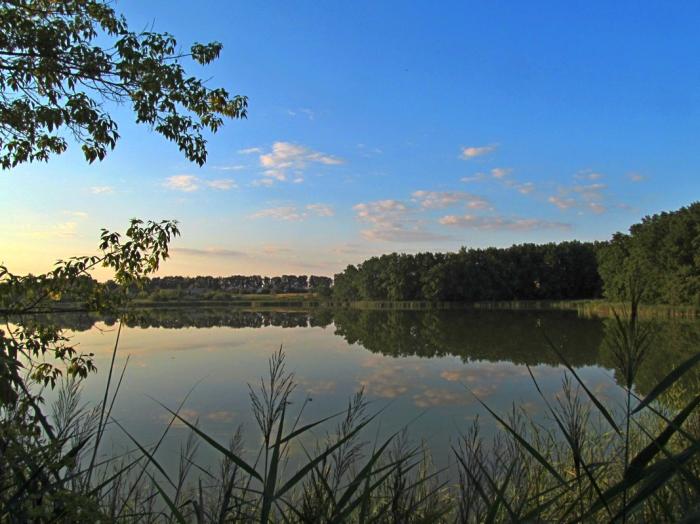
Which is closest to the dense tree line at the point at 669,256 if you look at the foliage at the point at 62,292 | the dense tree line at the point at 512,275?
the dense tree line at the point at 512,275

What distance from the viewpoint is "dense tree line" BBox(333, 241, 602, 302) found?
258ft

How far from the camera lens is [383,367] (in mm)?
17359

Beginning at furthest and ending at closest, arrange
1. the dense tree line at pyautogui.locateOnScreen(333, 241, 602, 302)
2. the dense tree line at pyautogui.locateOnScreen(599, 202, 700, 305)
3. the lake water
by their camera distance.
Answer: the dense tree line at pyautogui.locateOnScreen(333, 241, 602, 302) < the dense tree line at pyautogui.locateOnScreen(599, 202, 700, 305) < the lake water

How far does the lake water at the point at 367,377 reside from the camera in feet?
29.5

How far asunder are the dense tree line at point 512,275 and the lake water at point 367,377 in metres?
51.4

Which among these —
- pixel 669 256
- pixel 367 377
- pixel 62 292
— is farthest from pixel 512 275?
pixel 62 292

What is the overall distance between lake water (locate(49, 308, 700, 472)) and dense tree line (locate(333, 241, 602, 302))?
51398mm

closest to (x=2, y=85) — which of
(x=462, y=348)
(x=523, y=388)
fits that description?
(x=523, y=388)

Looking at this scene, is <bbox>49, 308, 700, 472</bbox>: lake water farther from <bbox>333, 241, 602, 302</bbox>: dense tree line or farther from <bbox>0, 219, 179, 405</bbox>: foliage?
<bbox>333, 241, 602, 302</bbox>: dense tree line

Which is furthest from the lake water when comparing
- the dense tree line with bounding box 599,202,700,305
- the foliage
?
the dense tree line with bounding box 599,202,700,305

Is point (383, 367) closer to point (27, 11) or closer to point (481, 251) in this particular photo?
point (27, 11)

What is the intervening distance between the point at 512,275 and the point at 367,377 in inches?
2692

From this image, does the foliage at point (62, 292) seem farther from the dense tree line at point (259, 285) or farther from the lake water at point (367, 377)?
the dense tree line at point (259, 285)

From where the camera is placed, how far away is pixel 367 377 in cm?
1509
